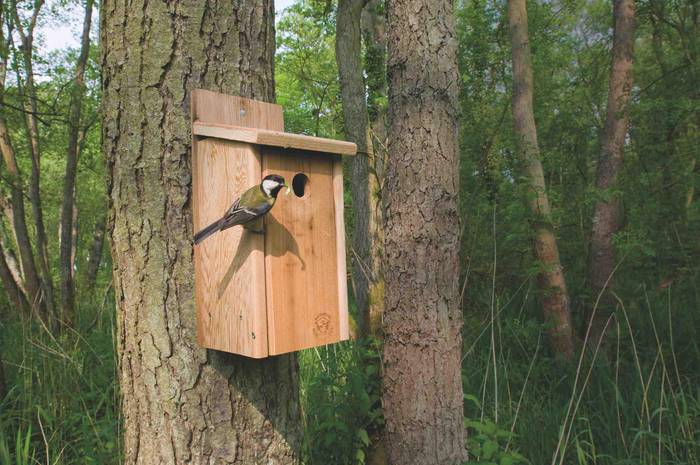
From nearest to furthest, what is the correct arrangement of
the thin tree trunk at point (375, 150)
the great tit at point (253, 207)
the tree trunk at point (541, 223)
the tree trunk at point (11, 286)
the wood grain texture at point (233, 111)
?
the great tit at point (253, 207), the wood grain texture at point (233, 111), the thin tree trunk at point (375, 150), the tree trunk at point (11, 286), the tree trunk at point (541, 223)

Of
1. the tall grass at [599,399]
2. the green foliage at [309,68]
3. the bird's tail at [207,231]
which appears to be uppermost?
the green foliage at [309,68]

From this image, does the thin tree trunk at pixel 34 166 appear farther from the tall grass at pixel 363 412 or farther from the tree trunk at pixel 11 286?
the tall grass at pixel 363 412

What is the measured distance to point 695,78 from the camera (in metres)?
5.81

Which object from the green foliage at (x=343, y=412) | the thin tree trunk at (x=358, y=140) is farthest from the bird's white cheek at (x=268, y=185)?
the thin tree trunk at (x=358, y=140)

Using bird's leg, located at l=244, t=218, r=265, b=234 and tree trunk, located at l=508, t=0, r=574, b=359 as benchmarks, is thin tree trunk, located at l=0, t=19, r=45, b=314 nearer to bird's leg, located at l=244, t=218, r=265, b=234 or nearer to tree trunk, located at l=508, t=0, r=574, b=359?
bird's leg, located at l=244, t=218, r=265, b=234

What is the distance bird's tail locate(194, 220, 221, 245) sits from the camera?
158 centimetres

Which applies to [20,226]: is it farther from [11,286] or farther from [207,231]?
[207,231]

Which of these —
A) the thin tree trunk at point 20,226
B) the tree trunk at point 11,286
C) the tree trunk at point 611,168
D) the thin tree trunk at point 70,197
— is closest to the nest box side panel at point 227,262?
the tree trunk at point 11,286

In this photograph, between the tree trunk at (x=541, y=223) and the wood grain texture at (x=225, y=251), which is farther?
the tree trunk at (x=541, y=223)

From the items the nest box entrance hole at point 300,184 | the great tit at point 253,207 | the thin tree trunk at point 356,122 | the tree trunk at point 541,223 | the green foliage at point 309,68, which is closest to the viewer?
the great tit at point 253,207

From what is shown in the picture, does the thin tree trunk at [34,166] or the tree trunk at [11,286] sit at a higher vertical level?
the thin tree trunk at [34,166]

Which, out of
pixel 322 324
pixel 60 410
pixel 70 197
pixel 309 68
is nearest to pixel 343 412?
pixel 322 324

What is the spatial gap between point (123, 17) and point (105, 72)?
7.9 inches

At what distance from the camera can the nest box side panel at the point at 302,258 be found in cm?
165
